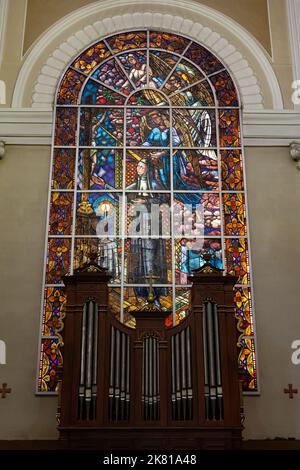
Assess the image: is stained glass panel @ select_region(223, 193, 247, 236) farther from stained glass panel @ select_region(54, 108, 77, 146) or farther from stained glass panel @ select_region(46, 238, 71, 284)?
stained glass panel @ select_region(54, 108, 77, 146)

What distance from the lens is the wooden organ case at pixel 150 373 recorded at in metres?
7.86

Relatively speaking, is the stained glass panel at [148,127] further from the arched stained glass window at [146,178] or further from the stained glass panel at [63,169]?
the stained glass panel at [63,169]

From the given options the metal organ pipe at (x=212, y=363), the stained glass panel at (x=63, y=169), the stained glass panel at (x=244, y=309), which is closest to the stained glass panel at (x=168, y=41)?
the stained glass panel at (x=63, y=169)

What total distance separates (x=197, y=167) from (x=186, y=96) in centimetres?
127

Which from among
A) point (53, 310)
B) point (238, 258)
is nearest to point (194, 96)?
point (238, 258)

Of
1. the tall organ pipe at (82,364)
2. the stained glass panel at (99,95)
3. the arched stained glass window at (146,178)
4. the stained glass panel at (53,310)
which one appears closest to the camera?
the tall organ pipe at (82,364)

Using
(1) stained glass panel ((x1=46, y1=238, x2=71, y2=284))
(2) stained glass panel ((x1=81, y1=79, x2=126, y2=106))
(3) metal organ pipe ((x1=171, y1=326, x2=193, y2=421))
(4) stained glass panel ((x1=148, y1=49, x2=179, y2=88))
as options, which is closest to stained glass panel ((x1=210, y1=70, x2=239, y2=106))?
(4) stained glass panel ((x1=148, y1=49, x2=179, y2=88))

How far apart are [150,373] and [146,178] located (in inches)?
132

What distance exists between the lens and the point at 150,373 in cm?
822

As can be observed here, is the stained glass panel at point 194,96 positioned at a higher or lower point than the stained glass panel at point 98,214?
higher

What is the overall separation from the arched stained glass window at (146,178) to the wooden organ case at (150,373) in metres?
0.95

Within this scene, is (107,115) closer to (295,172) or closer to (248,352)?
(295,172)

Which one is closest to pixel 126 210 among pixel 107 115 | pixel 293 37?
pixel 107 115

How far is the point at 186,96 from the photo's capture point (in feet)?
36.5
